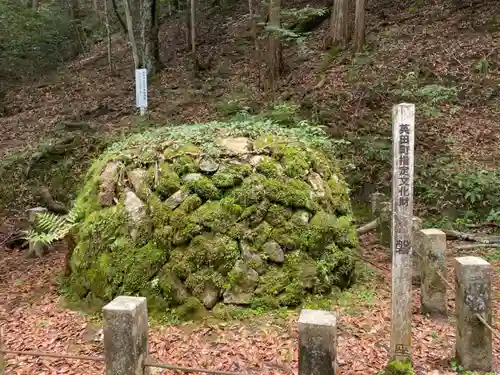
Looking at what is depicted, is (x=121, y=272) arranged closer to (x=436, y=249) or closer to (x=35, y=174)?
(x=436, y=249)

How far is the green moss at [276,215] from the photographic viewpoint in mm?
5109

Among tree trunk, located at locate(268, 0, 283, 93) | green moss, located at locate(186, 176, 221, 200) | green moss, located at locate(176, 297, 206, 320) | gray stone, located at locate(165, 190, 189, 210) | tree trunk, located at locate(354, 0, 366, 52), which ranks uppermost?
tree trunk, located at locate(354, 0, 366, 52)

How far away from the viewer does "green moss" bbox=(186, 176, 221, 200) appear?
5.12m

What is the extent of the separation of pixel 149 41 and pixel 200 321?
12624mm

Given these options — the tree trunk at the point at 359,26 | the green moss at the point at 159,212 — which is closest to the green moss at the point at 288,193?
the green moss at the point at 159,212

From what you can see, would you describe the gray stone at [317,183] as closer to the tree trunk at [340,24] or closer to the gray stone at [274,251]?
the gray stone at [274,251]

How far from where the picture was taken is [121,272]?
5.04 meters

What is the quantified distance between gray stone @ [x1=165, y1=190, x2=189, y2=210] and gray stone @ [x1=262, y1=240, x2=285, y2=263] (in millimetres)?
1063

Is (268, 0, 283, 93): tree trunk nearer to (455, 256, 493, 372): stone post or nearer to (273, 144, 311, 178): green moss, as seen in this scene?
(273, 144, 311, 178): green moss

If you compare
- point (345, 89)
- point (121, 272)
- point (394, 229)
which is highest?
point (345, 89)

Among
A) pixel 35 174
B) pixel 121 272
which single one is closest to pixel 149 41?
pixel 35 174

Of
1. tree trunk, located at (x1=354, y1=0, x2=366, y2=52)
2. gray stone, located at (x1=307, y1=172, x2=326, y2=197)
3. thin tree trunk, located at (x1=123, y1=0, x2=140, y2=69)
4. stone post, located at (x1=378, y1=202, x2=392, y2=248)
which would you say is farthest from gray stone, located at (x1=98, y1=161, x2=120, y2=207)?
tree trunk, located at (x1=354, y1=0, x2=366, y2=52)

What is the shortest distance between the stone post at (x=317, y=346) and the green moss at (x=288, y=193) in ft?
8.62

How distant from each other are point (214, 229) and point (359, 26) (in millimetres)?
10103
